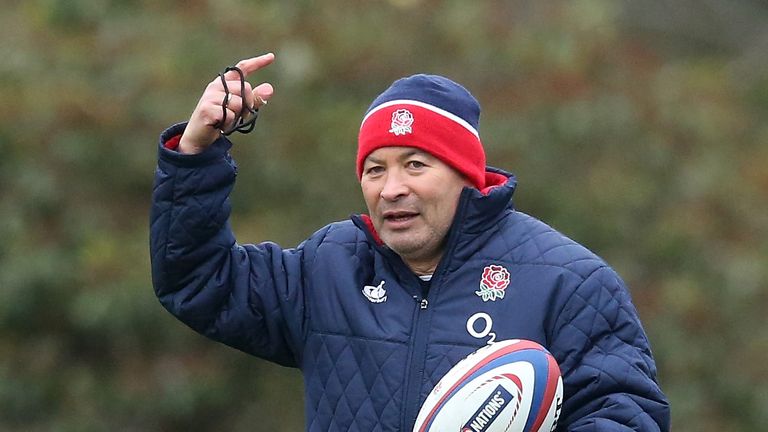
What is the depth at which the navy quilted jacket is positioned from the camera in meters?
3.79

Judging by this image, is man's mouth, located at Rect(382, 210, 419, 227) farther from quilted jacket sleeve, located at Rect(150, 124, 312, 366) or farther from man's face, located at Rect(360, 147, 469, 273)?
quilted jacket sleeve, located at Rect(150, 124, 312, 366)

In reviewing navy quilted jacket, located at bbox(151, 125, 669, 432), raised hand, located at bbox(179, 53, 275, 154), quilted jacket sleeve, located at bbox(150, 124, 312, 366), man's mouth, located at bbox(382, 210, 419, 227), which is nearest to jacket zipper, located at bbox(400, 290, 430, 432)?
navy quilted jacket, located at bbox(151, 125, 669, 432)

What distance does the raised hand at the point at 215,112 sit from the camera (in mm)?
3872

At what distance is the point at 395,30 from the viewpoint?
10.2 m

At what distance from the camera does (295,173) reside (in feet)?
30.0

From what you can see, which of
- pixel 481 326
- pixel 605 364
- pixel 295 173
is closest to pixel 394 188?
pixel 481 326

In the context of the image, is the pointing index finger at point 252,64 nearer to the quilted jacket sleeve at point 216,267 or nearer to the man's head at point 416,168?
the quilted jacket sleeve at point 216,267

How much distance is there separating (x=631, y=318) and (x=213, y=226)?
103 cm

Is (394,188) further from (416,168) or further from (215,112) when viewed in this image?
(215,112)

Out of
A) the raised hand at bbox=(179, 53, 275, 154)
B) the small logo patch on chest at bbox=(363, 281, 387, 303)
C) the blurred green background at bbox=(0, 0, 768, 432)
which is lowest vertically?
the blurred green background at bbox=(0, 0, 768, 432)

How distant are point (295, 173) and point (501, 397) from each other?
562cm

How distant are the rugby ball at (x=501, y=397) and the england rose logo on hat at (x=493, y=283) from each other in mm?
236

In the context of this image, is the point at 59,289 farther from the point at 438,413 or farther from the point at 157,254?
the point at 438,413

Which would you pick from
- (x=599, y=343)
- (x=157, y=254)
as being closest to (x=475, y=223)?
(x=599, y=343)
